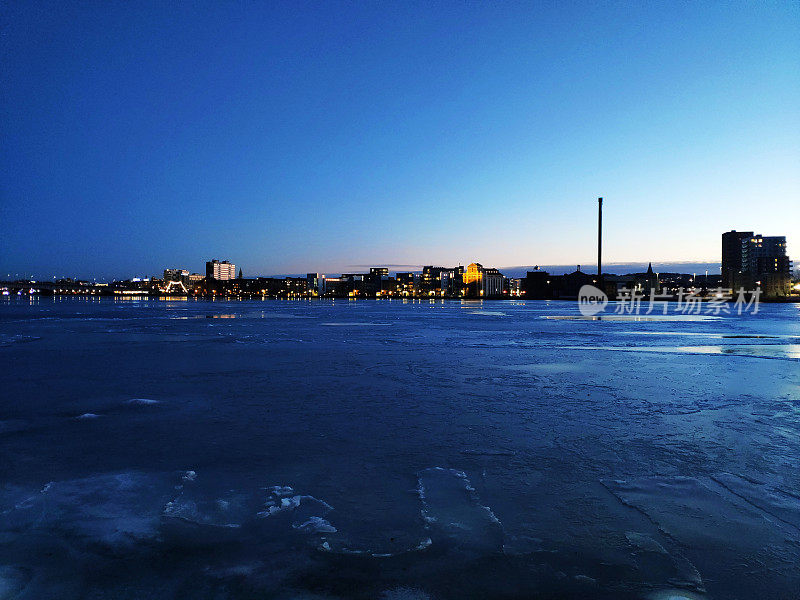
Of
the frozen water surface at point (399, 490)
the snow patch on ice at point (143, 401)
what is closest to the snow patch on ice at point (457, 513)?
the frozen water surface at point (399, 490)

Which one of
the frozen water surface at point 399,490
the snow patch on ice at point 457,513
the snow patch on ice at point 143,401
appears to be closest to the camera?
the frozen water surface at point 399,490

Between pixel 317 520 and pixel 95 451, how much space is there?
2929 millimetres

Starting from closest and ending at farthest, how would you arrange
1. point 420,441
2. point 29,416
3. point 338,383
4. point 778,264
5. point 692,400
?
1. point 420,441
2. point 29,416
3. point 692,400
4. point 338,383
5. point 778,264

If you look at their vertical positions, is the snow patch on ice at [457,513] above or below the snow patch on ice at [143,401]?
above

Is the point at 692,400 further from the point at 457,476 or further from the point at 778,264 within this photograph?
the point at 778,264

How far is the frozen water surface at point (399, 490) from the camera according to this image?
2.86m

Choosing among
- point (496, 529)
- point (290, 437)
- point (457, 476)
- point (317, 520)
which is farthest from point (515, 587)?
point (290, 437)

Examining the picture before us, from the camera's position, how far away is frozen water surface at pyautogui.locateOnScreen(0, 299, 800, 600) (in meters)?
2.86

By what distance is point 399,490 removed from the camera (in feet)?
13.4

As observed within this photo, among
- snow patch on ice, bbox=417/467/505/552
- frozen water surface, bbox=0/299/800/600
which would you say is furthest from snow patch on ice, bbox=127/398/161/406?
snow patch on ice, bbox=417/467/505/552

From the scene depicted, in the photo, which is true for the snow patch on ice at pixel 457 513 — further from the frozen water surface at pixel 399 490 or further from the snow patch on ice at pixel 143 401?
the snow patch on ice at pixel 143 401

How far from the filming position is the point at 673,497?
3.99m

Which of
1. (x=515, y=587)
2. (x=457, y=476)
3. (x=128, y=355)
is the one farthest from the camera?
(x=128, y=355)

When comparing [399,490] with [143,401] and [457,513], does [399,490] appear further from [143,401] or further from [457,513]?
[143,401]
